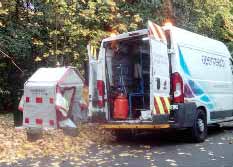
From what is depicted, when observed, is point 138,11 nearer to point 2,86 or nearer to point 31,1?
point 31,1

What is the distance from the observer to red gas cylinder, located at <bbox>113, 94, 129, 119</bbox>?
11.3 meters

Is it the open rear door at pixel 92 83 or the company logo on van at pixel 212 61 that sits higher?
the company logo on van at pixel 212 61

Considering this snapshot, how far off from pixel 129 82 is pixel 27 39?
668cm

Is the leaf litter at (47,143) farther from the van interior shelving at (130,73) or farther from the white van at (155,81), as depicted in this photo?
the van interior shelving at (130,73)

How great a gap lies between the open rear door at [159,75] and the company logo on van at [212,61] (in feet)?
6.15

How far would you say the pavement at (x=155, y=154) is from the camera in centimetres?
893

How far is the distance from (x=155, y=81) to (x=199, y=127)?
6.59 ft

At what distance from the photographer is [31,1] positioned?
1730cm

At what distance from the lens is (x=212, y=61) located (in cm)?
1273

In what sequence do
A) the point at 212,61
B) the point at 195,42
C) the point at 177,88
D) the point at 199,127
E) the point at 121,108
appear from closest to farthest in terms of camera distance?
the point at 177,88 → the point at 121,108 → the point at 199,127 → the point at 195,42 → the point at 212,61

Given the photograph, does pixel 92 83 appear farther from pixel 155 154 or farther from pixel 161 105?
pixel 155 154

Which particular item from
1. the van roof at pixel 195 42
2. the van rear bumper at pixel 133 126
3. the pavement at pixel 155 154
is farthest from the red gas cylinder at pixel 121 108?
the van roof at pixel 195 42

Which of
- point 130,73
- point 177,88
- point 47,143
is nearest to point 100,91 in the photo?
point 130,73

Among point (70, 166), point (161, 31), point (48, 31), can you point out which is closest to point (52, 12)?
point (48, 31)
